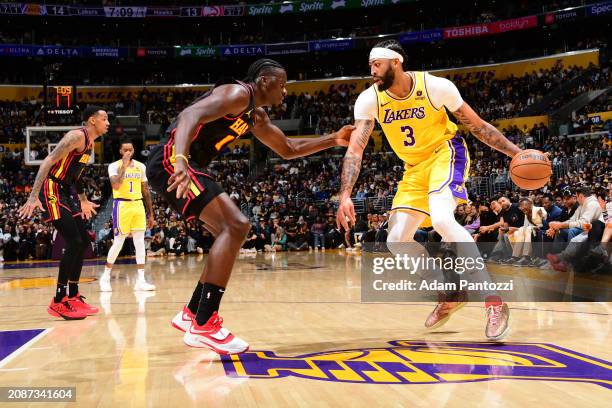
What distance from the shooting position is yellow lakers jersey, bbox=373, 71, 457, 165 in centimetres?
478

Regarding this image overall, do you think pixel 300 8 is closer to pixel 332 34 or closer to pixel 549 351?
pixel 332 34

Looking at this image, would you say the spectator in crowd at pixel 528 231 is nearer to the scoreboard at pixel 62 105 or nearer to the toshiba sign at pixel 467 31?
the scoreboard at pixel 62 105

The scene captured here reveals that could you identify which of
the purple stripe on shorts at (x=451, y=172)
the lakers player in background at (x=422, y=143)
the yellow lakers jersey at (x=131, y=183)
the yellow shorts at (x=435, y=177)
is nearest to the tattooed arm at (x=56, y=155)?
the yellow lakers jersey at (x=131, y=183)

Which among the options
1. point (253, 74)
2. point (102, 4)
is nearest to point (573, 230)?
point (253, 74)

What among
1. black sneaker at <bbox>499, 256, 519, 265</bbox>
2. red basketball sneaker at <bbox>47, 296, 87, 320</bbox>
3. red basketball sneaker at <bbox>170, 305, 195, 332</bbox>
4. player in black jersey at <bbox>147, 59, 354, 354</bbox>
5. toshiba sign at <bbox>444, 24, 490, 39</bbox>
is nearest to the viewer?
player in black jersey at <bbox>147, 59, 354, 354</bbox>

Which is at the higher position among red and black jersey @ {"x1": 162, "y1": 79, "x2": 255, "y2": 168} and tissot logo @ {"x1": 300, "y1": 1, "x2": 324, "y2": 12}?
tissot logo @ {"x1": 300, "y1": 1, "x2": 324, "y2": 12}

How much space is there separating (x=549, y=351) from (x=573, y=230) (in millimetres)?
5647

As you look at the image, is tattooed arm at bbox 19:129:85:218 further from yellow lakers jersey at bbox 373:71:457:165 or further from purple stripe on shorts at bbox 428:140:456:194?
purple stripe on shorts at bbox 428:140:456:194

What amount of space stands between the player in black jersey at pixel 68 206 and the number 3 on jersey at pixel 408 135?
345cm

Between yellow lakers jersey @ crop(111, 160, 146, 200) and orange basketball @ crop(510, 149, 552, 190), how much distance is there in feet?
19.3

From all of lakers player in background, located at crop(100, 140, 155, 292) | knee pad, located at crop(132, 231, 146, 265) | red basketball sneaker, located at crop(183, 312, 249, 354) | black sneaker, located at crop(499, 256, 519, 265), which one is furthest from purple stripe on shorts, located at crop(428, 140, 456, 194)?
black sneaker, located at crop(499, 256, 519, 265)

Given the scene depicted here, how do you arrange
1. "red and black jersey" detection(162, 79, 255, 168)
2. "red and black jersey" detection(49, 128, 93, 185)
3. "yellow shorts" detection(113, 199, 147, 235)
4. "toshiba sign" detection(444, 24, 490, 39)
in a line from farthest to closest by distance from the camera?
"toshiba sign" detection(444, 24, 490, 39) < "yellow shorts" detection(113, 199, 147, 235) < "red and black jersey" detection(49, 128, 93, 185) < "red and black jersey" detection(162, 79, 255, 168)

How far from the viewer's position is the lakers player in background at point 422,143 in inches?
185

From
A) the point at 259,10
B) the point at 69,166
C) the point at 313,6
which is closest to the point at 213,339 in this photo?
the point at 69,166
